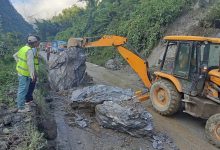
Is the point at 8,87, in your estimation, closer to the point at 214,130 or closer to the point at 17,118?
the point at 17,118

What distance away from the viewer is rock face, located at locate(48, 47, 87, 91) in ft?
35.2

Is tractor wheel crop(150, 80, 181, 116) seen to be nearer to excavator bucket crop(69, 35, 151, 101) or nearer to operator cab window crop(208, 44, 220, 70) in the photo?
excavator bucket crop(69, 35, 151, 101)

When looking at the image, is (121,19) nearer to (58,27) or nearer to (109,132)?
(109,132)

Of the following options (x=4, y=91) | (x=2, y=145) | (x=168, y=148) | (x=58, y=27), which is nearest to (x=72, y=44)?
(x=4, y=91)

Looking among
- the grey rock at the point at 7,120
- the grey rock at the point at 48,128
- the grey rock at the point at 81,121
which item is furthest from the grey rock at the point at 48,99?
the grey rock at the point at 7,120

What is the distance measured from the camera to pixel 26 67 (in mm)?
6543

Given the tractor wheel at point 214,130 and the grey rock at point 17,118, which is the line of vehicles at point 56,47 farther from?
the tractor wheel at point 214,130

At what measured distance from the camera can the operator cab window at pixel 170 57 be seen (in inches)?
339

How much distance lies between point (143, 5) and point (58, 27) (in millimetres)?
34882

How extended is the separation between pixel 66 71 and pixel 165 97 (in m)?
3.56

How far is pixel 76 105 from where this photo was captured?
8633 mm

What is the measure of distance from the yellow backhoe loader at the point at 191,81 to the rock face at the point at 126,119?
117 cm

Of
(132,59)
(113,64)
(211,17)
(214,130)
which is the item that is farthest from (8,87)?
(113,64)

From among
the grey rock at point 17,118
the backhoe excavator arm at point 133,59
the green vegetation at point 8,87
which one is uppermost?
the backhoe excavator arm at point 133,59
